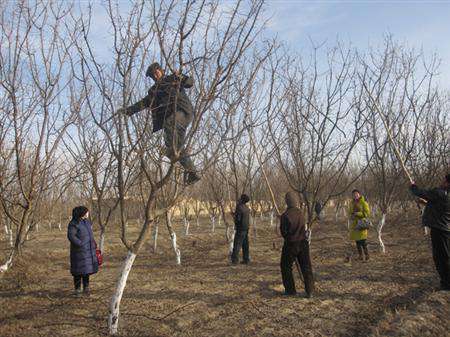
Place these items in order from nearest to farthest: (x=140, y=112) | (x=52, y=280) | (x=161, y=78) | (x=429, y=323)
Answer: (x=161, y=78) < (x=140, y=112) < (x=429, y=323) < (x=52, y=280)

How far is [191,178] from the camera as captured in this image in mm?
3857

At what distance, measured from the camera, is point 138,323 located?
13.9 ft

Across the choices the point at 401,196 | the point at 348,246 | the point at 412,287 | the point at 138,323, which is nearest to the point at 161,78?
the point at 138,323

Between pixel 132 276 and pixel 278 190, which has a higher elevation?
pixel 278 190

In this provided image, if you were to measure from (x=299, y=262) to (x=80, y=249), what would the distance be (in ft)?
10.0

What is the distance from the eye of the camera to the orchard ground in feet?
13.3

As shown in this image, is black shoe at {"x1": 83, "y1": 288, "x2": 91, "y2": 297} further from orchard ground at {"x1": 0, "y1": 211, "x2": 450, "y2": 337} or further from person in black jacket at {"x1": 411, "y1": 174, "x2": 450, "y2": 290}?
person in black jacket at {"x1": 411, "y1": 174, "x2": 450, "y2": 290}

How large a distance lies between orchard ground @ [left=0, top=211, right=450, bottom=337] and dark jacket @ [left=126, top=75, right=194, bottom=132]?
85.0 inches

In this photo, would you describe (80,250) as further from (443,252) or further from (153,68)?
(443,252)

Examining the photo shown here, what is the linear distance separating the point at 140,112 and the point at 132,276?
14.2 ft

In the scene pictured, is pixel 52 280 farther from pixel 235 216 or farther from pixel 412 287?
pixel 412 287

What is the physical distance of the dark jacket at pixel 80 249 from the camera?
18.1 ft

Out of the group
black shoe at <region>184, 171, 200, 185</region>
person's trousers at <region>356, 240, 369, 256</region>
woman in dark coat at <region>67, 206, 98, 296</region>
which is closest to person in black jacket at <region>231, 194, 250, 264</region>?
person's trousers at <region>356, 240, 369, 256</region>

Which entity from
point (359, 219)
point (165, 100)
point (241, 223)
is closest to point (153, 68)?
point (165, 100)
